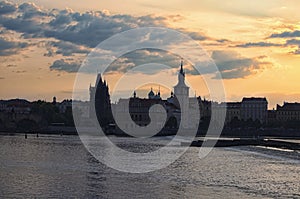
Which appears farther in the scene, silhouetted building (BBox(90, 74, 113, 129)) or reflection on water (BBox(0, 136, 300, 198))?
silhouetted building (BBox(90, 74, 113, 129))

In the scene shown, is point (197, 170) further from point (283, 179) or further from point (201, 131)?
point (201, 131)

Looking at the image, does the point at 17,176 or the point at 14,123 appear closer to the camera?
the point at 17,176

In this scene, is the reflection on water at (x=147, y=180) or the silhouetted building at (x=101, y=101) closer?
the reflection on water at (x=147, y=180)

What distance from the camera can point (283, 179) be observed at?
4434 cm

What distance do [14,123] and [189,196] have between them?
479ft

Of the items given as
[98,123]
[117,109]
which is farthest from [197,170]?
[117,109]

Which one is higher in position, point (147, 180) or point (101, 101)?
point (101, 101)

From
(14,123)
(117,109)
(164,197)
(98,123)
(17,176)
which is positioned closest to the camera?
(164,197)

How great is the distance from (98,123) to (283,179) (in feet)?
399

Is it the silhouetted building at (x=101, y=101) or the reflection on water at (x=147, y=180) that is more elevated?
the silhouetted building at (x=101, y=101)

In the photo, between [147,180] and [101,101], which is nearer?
[147,180]

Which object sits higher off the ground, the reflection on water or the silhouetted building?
the silhouetted building

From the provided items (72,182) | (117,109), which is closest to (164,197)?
(72,182)

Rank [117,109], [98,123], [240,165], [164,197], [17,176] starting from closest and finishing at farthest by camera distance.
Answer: [164,197], [17,176], [240,165], [98,123], [117,109]
